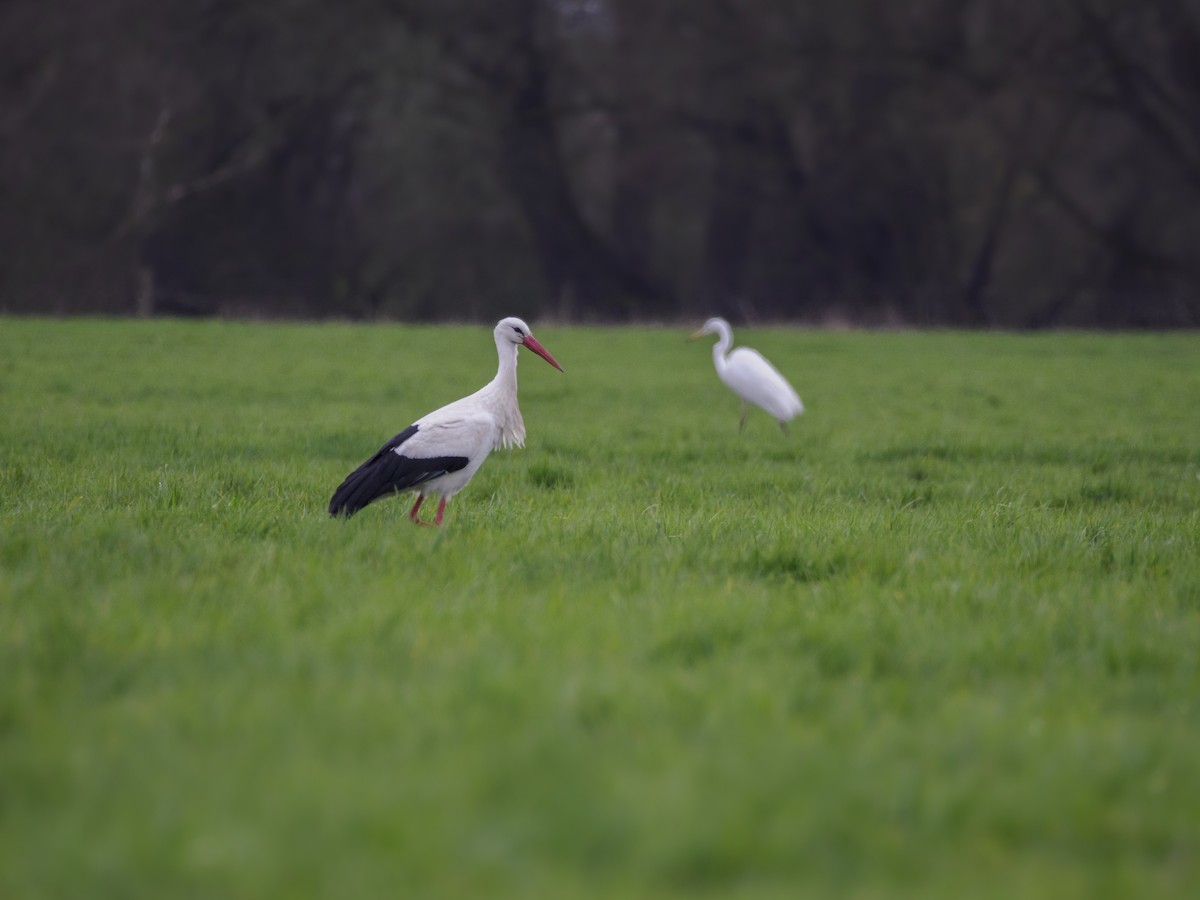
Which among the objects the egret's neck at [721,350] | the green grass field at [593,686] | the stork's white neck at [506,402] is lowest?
the green grass field at [593,686]

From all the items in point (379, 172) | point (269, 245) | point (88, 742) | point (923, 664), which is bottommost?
point (88, 742)

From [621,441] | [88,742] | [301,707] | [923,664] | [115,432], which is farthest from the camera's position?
[621,441]

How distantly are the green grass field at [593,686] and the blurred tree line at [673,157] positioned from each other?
973 inches

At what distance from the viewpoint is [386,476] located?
5652 mm

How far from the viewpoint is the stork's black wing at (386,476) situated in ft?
18.3

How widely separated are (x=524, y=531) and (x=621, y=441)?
409 cm

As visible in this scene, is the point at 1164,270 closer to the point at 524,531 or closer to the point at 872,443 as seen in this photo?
the point at 872,443

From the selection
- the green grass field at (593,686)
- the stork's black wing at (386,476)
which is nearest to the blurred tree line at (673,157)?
the green grass field at (593,686)

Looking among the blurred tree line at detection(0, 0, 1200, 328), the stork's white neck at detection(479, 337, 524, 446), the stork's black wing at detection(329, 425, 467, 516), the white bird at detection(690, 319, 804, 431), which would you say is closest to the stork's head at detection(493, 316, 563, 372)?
the stork's white neck at detection(479, 337, 524, 446)

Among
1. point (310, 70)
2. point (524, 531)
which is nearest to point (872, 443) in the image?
point (524, 531)

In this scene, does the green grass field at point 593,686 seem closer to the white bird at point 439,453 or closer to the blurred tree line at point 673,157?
the white bird at point 439,453

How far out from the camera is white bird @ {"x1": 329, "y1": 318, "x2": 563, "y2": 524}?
562 cm

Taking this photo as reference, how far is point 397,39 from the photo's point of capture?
103ft

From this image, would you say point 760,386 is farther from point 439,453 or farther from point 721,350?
point 439,453
